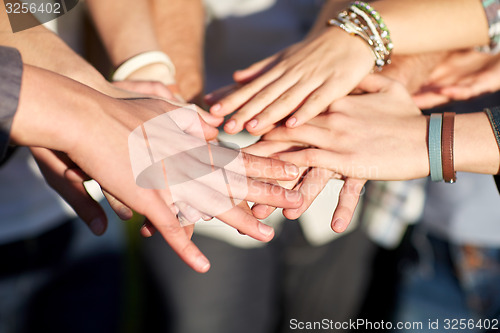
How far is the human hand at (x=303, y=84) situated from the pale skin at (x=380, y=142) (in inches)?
2.1

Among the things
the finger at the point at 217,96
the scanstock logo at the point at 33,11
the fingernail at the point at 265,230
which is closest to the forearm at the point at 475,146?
the fingernail at the point at 265,230

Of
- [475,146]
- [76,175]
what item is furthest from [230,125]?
[475,146]

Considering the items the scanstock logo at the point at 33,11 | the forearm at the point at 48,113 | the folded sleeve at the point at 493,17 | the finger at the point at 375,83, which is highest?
the scanstock logo at the point at 33,11

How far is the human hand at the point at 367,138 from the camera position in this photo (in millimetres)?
1022

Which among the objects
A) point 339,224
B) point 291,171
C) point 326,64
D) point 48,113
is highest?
point 48,113

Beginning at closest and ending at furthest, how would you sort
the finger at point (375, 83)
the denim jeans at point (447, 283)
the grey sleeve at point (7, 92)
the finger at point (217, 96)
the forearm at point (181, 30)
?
1. the grey sleeve at point (7, 92)
2. the finger at point (375, 83)
3. the finger at point (217, 96)
4. the forearm at point (181, 30)
5. the denim jeans at point (447, 283)

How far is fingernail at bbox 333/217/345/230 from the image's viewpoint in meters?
0.93

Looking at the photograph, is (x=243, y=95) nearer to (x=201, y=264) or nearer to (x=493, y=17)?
(x=201, y=264)

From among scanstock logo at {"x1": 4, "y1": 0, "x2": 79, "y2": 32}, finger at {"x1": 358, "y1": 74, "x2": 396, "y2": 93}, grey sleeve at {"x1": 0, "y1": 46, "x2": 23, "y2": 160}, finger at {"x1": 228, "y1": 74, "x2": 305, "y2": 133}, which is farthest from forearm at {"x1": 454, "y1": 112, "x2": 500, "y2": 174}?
scanstock logo at {"x1": 4, "y1": 0, "x2": 79, "y2": 32}

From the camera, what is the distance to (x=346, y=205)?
3.21 ft

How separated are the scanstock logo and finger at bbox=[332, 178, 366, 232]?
907 millimetres

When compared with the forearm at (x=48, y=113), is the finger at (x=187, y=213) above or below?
below

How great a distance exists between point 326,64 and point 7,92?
0.75m

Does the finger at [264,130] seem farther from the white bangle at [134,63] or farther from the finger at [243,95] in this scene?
the white bangle at [134,63]
